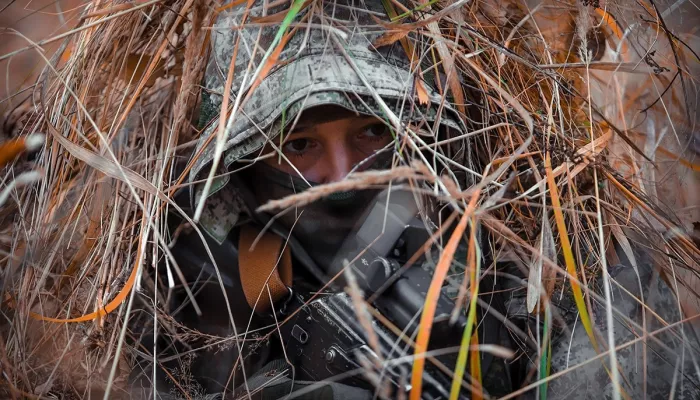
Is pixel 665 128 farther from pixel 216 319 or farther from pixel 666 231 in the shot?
pixel 216 319

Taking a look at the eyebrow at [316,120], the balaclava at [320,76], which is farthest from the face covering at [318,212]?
the eyebrow at [316,120]

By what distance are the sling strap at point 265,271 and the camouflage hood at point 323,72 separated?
353 mm

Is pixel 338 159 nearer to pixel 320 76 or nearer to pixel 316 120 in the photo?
pixel 316 120

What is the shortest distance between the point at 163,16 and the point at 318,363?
121 centimetres

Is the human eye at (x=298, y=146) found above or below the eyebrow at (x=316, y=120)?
below

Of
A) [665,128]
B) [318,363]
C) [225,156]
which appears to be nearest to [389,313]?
[318,363]

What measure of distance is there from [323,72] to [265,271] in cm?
67

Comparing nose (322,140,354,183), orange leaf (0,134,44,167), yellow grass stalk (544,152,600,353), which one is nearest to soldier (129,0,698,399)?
nose (322,140,354,183)

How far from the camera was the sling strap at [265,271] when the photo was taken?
6.19 feet

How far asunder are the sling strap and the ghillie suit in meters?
0.07

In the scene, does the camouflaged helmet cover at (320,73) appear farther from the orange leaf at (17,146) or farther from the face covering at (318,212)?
the orange leaf at (17,146)

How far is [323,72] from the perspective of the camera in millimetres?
1604

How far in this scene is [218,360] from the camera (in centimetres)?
207

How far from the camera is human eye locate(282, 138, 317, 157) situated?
70.6 inches
